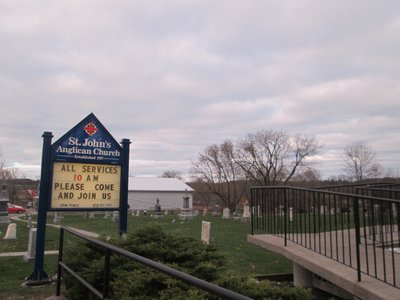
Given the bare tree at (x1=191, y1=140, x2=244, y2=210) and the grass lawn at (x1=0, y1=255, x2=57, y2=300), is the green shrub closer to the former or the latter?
the grass lawn at (x1=0, y1=255, x2=57, y2=300)

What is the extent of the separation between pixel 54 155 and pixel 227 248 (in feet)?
21.0

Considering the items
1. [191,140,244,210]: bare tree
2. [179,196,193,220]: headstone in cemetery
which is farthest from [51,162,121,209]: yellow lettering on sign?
[191,140,244,210]: bare tree

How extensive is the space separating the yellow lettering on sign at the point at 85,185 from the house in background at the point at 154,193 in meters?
52.0

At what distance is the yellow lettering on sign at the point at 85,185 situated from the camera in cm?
775

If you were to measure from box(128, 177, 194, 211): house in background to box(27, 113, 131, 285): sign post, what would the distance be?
2046 inches

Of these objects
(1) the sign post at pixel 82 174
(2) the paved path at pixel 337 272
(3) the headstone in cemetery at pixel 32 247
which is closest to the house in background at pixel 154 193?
(3) the headstone in cemetery at pixel 32 247

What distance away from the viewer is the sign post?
7586 mm

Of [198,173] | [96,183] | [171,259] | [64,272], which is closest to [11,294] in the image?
[64,272]

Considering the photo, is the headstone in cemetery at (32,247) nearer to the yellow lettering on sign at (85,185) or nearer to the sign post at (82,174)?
the sign post at (82,174)

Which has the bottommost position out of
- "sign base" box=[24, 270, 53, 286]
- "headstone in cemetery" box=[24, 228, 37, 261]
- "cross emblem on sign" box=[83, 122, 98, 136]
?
"sign base" box=[24, 270, 53, 286]

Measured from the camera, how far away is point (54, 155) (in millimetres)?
7695

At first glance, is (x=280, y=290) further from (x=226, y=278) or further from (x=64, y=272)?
(x=64, y=272)

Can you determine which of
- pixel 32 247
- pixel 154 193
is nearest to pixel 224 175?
pixel 154 193

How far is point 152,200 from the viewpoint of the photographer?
62.7 meters
